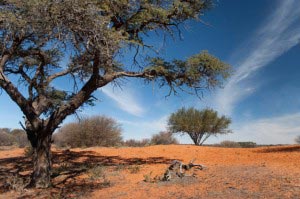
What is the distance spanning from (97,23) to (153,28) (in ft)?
13.3

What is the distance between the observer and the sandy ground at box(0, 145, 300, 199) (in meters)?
7.50

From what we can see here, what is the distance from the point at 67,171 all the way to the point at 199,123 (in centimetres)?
2283

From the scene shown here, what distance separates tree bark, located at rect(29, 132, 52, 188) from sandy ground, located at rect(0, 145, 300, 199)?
0.31 m

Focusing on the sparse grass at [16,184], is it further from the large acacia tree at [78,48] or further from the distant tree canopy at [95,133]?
the distant tree canopy at [95,133]

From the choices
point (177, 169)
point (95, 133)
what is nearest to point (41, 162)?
point (177, 169)

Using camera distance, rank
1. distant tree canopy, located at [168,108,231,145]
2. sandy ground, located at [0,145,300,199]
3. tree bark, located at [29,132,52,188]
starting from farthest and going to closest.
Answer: distant tree canopy, located at [168,108,231,145] < tree bark, located at [29,132,52,188] < sandy ground, located at [0,145,300,199]

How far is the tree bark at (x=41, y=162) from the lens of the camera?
383 inches

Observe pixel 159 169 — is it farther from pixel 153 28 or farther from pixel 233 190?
pixel 153 28

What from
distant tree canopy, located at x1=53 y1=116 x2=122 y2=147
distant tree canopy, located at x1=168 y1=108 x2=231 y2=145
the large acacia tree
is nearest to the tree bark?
the large acacia tree

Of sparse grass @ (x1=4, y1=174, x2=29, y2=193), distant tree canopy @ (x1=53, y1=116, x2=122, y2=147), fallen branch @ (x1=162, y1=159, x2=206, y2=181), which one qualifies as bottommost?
sparse grass @ (x1=4, y1=174, x2=29, y2=193)

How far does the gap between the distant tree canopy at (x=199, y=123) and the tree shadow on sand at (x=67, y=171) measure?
1847 centimetres

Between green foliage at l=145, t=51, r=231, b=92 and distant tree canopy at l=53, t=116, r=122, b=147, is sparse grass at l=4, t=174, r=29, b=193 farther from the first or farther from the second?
distant tree canopy at l=53, t=116, r=122, b=147

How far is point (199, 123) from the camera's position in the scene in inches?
1304

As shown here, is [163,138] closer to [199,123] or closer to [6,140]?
[199,123]
